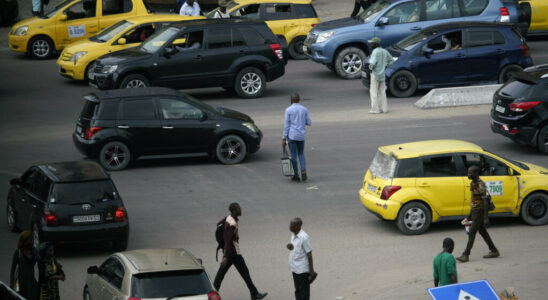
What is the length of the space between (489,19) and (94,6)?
40.1ft

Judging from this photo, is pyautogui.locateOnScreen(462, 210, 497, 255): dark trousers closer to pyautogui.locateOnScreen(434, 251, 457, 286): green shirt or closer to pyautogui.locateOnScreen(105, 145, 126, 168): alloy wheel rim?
pyautogui.locateOnScreen(434, 251, 457, 286): green shirt

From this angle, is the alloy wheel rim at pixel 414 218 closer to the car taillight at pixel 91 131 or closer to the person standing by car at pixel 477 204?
the person standing by car at pixel 477 204

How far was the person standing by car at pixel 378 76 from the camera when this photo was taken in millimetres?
21641

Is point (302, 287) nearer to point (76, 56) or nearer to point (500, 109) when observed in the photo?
point (500, 109)

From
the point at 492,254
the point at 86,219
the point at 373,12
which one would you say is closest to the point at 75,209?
the point at 86,219

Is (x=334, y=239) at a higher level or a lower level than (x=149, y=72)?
lower

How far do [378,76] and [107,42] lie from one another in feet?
26.1

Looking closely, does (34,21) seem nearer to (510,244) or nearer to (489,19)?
(489,19)

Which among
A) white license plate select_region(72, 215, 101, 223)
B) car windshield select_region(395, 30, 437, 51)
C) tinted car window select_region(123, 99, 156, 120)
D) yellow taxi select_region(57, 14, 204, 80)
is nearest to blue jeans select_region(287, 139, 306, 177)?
tinted car window select_region(123, 99, 156, 120)

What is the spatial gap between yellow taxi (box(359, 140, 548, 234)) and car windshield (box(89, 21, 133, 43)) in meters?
12.8

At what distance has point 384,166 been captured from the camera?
14.4 meters

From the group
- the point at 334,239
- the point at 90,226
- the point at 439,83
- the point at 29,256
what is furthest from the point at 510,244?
the point at 439,83

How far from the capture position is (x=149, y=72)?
74.3 feet

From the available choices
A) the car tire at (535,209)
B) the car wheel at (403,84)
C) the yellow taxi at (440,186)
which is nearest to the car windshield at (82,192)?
the yellow taxi at (440,186)
